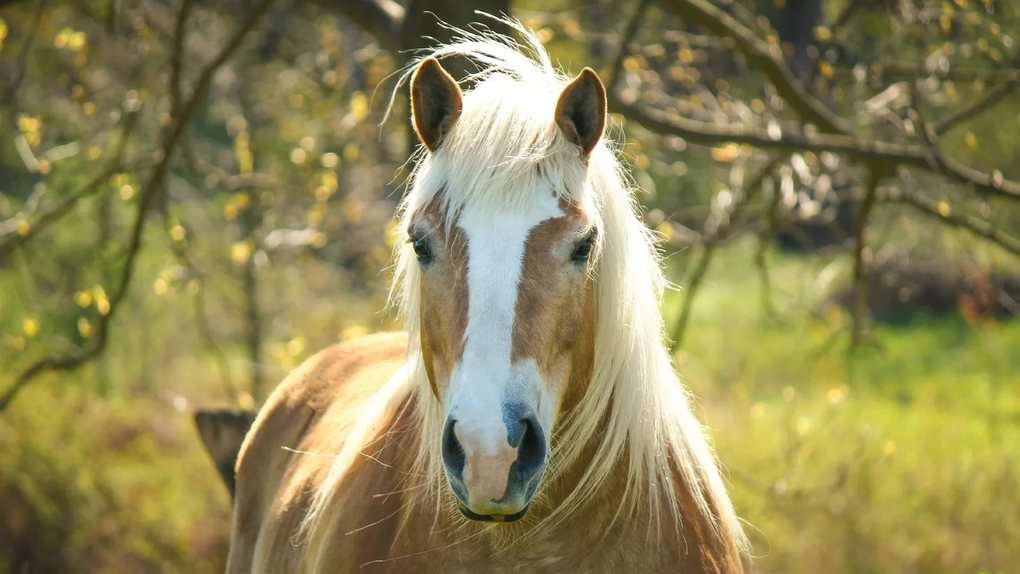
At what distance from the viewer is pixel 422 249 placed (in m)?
2.51

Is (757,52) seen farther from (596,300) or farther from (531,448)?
(531,448)

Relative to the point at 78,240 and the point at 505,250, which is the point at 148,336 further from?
the point at 505,250

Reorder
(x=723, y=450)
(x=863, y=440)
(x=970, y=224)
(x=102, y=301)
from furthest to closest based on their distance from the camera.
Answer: (x=723, y=450)
(x=863, y=440)
(x=102, y=301)
(x=970, y=224)

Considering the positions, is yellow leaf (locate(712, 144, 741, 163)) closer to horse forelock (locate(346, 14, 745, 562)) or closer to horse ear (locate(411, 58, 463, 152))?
horse forelock (locate(346, 14, 745, 562))

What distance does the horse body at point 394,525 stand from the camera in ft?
8.50

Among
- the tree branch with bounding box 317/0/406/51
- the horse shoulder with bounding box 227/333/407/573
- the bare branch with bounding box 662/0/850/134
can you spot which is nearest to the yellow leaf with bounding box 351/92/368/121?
the tree branch with bounding box 317/0/406/51

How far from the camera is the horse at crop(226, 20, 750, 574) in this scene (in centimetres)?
223

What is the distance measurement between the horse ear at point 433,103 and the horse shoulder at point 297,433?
1.18m

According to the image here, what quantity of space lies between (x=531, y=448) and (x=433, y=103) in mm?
929

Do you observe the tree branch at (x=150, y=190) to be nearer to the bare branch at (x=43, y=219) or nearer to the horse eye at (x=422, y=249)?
the bare branch at (x=43, y=219)

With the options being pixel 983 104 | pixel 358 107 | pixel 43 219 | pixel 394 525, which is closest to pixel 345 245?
pixel 358 107

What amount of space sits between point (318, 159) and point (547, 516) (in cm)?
464

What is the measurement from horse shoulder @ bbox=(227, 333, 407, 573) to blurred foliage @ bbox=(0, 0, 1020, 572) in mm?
1009

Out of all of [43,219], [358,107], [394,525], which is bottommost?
[43,219]
